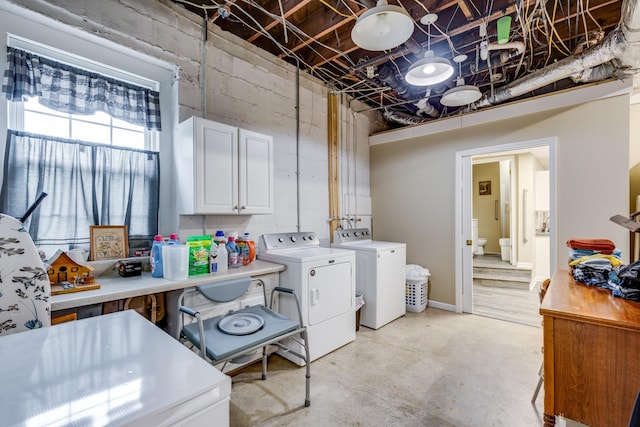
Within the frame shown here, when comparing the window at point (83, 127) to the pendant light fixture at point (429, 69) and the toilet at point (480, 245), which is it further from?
the toilet at point (480, 245)

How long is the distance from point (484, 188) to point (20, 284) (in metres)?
7.32

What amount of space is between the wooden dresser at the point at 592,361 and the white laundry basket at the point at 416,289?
7.58 feet

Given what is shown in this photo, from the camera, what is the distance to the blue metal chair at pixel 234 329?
159 cm

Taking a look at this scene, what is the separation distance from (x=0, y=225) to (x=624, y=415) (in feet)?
8.72

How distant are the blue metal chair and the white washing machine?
4.41 ft

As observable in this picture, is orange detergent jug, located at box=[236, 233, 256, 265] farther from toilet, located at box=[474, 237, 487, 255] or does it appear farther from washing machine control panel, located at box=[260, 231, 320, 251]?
toilet, located at box=[474, 237, 487, 255]

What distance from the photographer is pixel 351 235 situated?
3723 mm

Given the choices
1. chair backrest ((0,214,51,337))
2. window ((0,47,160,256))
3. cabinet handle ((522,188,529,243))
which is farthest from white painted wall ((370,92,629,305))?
chair backrest ((0,214,51,337))

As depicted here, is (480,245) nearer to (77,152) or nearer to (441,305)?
(441,305)

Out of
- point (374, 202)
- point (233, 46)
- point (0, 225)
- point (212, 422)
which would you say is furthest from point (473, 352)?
point (233, 46)

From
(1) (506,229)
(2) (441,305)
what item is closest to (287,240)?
(2) (441,305)

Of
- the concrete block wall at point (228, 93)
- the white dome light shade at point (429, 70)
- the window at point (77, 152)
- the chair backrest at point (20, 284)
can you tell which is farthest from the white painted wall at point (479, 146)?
the chair backrest at point (20, 284)

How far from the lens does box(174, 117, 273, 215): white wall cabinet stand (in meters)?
2.22

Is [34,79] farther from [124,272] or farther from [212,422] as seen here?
[212,422]
